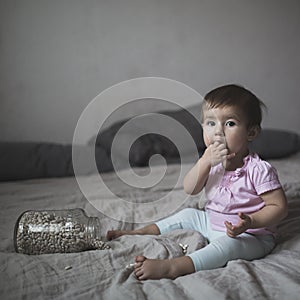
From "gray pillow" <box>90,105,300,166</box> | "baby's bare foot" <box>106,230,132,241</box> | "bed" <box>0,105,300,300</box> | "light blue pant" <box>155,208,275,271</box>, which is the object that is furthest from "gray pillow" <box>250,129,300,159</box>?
"baby's bare foot" <box>106,230,132,241</box>

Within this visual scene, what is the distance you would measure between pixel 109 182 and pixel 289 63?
50.3 inches

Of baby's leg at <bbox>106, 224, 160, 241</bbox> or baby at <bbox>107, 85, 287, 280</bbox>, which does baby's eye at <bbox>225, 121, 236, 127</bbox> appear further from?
baby's leg at <bbox>106, 224, 160, 241</bbox>

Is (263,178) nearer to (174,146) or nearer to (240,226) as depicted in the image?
(240,226)

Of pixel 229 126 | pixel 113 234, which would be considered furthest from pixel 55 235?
pixel 229 126

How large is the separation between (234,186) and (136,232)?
0.28 meters

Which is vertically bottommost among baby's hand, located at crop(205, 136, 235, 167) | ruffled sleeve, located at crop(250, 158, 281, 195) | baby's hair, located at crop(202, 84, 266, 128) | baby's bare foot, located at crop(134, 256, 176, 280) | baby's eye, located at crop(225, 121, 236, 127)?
baby's bare foot, located at crop(134, 256, 176, 280)

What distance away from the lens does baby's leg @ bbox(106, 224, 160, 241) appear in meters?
1.18

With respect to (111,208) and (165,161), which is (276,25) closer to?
(165,161)

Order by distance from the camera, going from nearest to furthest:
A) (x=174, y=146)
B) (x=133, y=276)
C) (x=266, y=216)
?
(x=133, y=276) < (x=266, y=216) < (x=174, y=146)

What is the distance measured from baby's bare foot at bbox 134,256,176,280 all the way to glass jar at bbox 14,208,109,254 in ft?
0.49

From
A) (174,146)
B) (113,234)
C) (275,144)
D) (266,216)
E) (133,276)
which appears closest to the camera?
(133,276)

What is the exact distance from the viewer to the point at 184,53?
7.52 feet

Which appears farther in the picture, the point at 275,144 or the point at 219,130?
the point at 275,144

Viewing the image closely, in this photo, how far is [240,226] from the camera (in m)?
1.01
